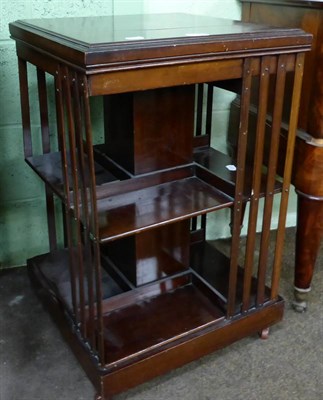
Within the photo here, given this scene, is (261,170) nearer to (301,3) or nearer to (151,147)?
(151,147)

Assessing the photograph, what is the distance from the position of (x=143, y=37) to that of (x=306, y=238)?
0.81 meters

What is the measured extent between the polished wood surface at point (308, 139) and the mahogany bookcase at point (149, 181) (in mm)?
93

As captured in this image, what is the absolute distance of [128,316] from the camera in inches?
58.8

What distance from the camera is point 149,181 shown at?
Result: 1422 mm

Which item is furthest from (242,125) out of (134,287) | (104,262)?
(104,262)

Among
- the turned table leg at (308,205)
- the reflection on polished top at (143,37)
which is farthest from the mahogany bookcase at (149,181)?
the turned table leg at (308,205)

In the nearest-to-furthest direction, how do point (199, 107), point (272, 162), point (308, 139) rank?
point (272, 162) < point (308, 139) < point (199, 107)

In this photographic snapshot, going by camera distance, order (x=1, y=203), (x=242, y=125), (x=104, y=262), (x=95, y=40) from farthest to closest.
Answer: (x=1, y=203) < (x=104, y=262) < (x=242, y=125) < (x=95, y=40)

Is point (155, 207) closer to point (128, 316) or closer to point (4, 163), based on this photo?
point (128, 316)

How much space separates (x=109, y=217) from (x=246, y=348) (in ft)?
2.07

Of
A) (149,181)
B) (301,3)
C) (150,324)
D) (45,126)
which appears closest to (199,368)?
(150,324)

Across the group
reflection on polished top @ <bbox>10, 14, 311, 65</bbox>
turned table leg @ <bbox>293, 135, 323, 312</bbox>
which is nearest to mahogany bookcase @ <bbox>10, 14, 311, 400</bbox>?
reflection on polished top @ <bbox>10, 14, 311, 65</bbox>

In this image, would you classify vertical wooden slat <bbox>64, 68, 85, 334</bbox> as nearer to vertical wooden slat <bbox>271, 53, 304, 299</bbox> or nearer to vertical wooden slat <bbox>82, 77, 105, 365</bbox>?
vertical wooden slat <bbox>82, 77, 105, 365</bbox>

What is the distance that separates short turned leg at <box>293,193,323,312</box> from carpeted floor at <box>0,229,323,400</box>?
131 mm
